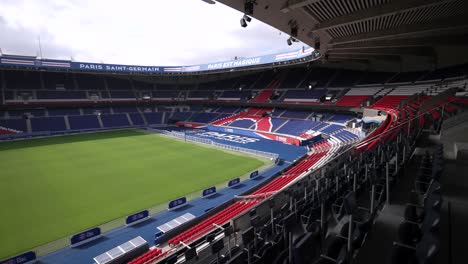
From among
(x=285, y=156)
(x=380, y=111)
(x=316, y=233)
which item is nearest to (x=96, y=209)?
(x=316, y=233)

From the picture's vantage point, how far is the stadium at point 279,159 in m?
5.14

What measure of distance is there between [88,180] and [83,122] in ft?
88.9

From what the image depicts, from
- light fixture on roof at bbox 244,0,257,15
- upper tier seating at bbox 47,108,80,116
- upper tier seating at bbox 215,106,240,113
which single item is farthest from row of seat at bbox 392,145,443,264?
upper tier seating at bbox 47,108,80,116

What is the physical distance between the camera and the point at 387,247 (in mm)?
4352

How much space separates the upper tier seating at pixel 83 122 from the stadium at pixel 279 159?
0.26 metres

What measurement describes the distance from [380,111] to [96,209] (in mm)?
23517

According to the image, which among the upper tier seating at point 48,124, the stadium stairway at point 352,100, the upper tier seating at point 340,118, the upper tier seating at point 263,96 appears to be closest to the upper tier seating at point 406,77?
the stadium stairway at point 352,100

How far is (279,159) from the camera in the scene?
2181cm

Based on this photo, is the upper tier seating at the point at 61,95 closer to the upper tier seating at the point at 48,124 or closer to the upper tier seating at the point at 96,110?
the upper tier seating at the point at 96,110

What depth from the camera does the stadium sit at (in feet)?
16.9

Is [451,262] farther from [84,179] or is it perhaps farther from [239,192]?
[84,179]

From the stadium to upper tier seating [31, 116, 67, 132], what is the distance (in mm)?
219

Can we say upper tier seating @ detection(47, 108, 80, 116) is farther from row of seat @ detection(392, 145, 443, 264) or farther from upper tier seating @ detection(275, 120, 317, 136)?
row of seat @ detection(392, 145, 443, 264)

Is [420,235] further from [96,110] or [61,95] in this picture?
[61,95]
